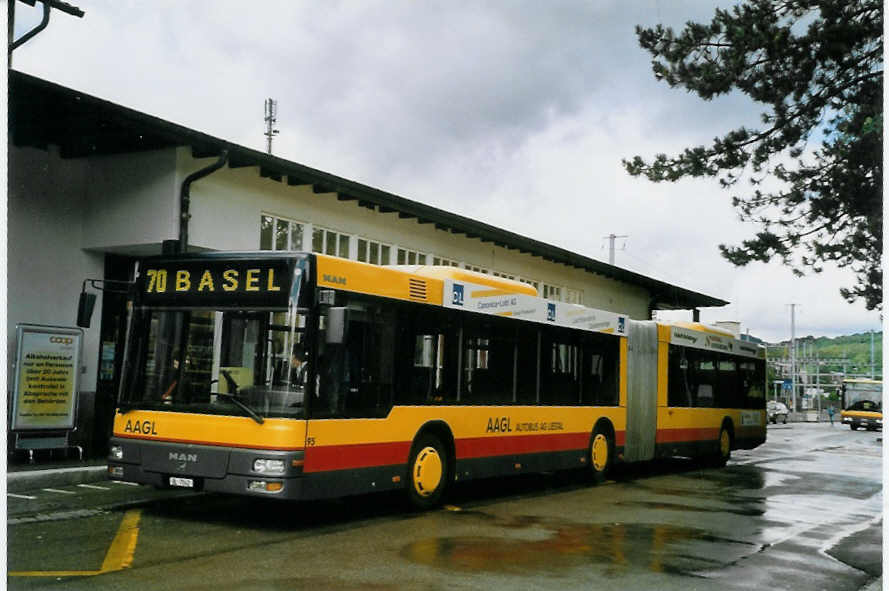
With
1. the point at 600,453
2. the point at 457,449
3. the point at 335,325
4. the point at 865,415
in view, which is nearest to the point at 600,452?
the point at 600,453

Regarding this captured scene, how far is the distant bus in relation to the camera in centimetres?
5831

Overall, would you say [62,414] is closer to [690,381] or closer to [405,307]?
[405,307]

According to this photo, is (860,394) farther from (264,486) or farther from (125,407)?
(125,407)

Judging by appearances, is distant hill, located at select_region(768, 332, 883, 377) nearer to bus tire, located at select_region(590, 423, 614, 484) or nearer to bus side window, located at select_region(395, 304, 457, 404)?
bus tire, located at select_region(590, 423, 614, 484)

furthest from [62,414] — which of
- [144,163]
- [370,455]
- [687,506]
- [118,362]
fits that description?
[687,506]

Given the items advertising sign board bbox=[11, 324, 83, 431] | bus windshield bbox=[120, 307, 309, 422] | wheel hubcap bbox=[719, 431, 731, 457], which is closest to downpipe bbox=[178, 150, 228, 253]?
advertising sign board bbox=[11, 324, 83, 431]

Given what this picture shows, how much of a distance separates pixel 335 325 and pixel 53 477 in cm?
574

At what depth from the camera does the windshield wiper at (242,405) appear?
30.2 feet

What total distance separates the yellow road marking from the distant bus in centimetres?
5455

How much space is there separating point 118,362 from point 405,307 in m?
7.66

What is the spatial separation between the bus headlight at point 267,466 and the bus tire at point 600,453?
24.9 feet

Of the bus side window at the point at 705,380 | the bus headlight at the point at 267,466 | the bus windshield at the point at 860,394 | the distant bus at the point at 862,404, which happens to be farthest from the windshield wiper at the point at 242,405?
the bus windshield at the point at 860,394

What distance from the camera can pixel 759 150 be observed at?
10.8m

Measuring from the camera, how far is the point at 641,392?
1739 cm
